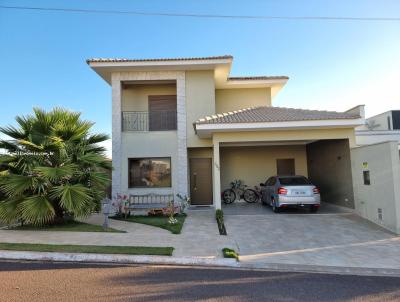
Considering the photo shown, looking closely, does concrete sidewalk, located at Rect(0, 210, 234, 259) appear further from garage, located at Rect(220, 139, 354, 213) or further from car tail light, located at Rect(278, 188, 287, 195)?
garage, located at Rect(220, 139, 354, 213)

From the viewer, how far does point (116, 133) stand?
1273 centimetres

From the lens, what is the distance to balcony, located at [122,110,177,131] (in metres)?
13.3

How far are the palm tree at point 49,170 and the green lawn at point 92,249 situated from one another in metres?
1.49

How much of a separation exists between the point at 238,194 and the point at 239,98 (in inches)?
214

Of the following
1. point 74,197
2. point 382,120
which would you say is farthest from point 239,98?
point 382,120

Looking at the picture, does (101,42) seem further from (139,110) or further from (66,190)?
(66,190)

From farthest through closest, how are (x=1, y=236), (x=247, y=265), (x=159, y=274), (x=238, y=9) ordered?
(x=238, y=9) < (x=1, y=236) < (x=247, y=265) < (x=159, y=274)

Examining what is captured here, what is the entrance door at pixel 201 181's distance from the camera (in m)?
13.8

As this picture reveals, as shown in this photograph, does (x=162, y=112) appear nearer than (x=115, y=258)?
No

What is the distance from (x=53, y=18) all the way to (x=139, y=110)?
5311 mm

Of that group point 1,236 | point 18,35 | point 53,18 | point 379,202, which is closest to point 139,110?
point 53,18

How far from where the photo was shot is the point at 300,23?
1150 cm

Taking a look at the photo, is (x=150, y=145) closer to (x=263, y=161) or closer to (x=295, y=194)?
(x=263, y=161)

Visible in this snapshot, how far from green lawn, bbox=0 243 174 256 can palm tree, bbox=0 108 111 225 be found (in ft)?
4.89
